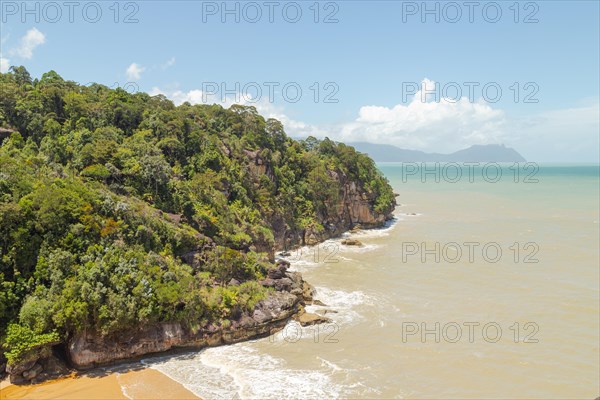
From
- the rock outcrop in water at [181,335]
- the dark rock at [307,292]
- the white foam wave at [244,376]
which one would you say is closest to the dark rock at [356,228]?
the dark rock at [307,292]

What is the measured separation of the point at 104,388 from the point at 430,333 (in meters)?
18.2

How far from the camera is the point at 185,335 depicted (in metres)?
22.4

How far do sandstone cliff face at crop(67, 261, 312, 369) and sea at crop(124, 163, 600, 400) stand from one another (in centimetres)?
72

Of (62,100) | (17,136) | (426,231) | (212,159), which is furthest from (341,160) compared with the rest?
(17,136)

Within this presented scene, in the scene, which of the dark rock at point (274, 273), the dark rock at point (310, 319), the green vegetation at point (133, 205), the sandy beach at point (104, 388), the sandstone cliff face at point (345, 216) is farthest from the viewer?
the sandstone cliff face at point (345, 216)

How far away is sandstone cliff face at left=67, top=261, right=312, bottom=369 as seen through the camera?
20.2 meters

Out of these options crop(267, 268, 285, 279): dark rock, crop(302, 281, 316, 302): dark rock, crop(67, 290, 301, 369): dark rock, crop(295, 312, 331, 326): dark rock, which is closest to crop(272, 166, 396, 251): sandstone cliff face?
crop(302, 281, 316, 302): dark rock

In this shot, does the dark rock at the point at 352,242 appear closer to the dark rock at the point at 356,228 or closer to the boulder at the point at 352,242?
the boulder at the point at 352,242

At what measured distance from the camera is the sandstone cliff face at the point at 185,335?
20203 mm

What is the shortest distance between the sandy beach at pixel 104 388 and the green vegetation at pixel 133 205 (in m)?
1.91

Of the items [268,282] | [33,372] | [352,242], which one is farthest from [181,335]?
[352,242]

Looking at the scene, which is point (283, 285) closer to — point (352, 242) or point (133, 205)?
point (133, 205)

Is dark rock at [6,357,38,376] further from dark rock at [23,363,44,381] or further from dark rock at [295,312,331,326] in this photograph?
dark rock at [295,312,331,326]

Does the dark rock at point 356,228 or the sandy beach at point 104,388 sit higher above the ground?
the dark rock at point 356,228
